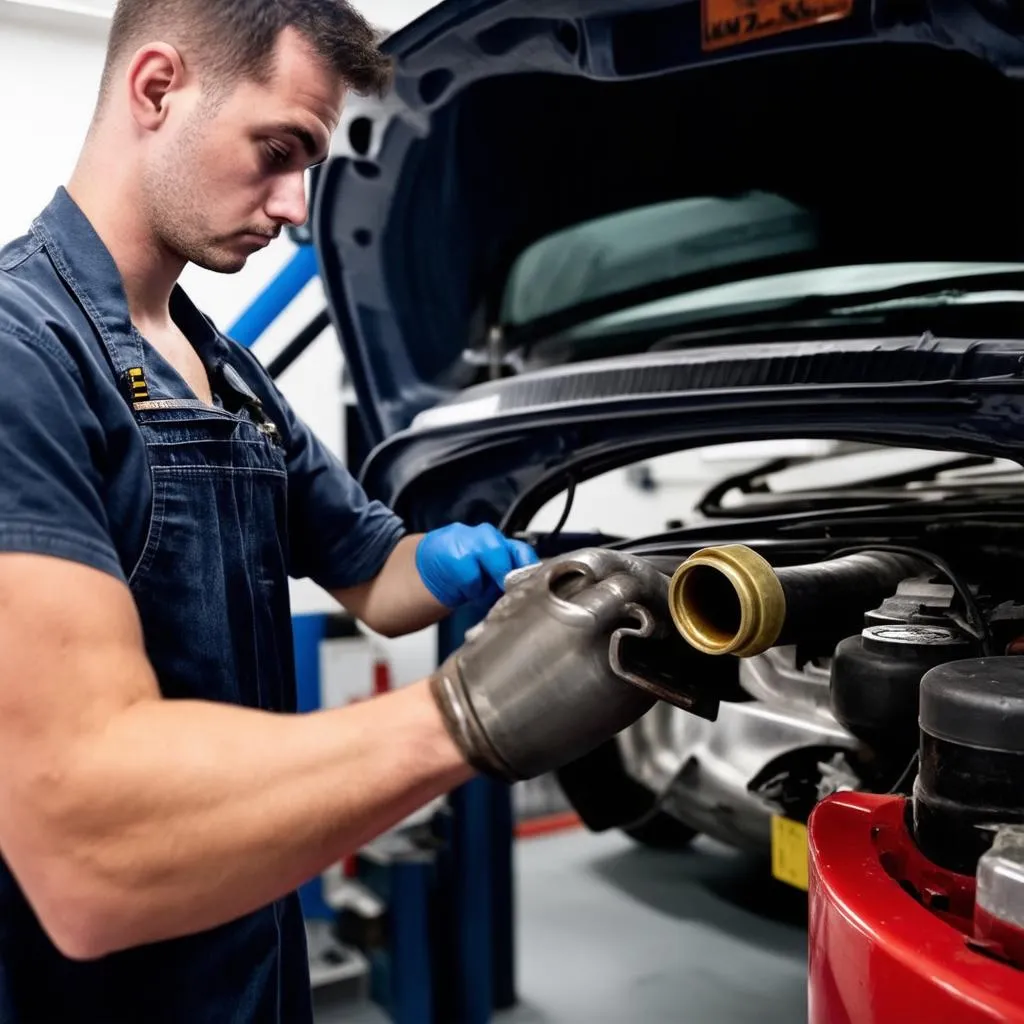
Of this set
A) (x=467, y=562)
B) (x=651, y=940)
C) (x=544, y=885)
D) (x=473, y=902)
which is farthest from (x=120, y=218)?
(x=544, y=885)

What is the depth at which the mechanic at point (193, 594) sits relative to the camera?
58 cm

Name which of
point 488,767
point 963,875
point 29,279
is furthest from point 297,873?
point 29,279

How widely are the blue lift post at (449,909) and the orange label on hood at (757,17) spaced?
935 mm

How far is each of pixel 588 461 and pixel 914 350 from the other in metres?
0.42

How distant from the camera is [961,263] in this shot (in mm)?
1013

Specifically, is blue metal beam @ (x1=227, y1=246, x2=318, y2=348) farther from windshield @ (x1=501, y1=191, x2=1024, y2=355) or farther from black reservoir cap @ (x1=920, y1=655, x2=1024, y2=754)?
black reservoir cap @ (x1=920, y1=655, x2=1024, y2=754)

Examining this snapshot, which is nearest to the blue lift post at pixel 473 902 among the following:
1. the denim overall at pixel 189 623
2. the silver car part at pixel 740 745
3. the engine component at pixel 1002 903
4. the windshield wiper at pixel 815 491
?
the silver car part at pixel 740 745

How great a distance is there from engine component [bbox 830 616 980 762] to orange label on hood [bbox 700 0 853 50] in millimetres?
542

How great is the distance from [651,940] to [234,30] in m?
1.78

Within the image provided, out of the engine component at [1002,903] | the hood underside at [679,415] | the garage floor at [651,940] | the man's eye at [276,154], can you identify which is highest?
the man's eye at [276,154]

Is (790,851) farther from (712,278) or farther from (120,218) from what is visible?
(120,218)

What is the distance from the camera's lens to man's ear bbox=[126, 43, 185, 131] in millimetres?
821

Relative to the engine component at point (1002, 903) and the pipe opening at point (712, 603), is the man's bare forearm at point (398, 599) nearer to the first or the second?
the pipe opening at point (712, 603)

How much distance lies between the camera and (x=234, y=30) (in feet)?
2.69
